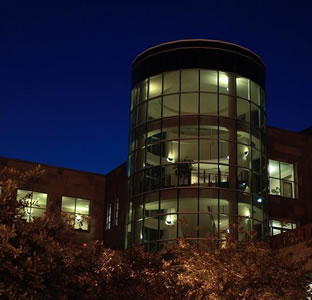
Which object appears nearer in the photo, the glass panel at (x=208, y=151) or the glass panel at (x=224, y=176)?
the glass panel at (x=224, y=176)

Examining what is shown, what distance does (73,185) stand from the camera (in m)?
53.7

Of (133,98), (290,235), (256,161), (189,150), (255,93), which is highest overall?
(255,93)

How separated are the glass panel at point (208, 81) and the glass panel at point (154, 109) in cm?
307

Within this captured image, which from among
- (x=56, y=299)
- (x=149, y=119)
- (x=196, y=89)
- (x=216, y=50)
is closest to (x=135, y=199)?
(x=149, y=119)

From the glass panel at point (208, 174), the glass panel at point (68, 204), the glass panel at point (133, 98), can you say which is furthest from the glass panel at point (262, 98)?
the glass panel at point (68, 204)

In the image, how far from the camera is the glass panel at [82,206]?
177ft

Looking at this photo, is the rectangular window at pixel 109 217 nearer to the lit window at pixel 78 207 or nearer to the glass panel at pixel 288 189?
the lit window at pixel 78 207

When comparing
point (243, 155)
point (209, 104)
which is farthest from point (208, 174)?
point (209, 104)

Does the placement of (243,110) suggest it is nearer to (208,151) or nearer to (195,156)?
(208,151)

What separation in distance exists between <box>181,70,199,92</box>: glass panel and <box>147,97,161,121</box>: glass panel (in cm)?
193

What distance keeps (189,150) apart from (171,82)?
4.68 metres

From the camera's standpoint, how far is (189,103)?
136 feet

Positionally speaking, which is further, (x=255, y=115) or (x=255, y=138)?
(x=255, y=115)

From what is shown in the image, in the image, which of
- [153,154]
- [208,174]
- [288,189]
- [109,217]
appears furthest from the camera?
[109,217]
